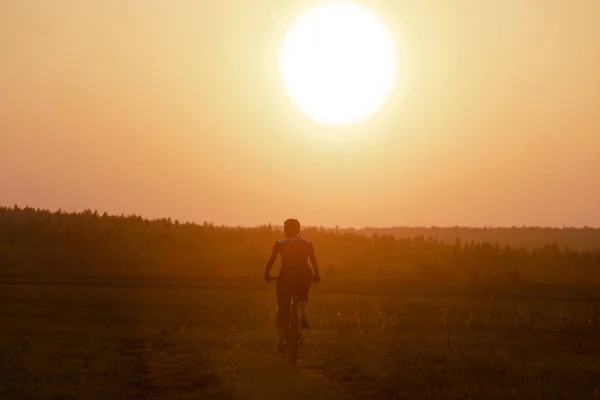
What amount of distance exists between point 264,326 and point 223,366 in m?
9.73

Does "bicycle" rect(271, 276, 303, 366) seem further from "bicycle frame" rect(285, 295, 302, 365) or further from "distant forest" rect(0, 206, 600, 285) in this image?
"distant forest" rect(0, 206, 600, 285)

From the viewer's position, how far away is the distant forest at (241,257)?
63062 mm

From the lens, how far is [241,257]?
2872 inches

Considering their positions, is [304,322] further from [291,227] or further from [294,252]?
[291,227]

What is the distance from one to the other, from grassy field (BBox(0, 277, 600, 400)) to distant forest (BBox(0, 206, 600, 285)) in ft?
78.0

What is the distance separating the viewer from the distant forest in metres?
63.1

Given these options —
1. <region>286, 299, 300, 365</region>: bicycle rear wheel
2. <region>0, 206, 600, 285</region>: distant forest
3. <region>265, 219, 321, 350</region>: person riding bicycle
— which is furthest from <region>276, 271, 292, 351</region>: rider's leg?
<region>0, 206, 600, 285</region>: distant forest

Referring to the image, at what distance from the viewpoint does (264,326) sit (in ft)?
89.4

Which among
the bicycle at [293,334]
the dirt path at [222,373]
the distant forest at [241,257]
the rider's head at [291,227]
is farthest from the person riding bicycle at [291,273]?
the distant forest at [241,257]

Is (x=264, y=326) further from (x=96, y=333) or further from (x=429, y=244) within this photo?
(x=429, y=244)

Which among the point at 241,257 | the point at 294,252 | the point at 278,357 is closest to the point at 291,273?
the point at 294,252

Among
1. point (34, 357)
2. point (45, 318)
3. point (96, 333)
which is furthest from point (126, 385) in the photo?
point (45, 318)

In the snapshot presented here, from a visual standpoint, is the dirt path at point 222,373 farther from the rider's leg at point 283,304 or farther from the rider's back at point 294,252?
the rider's back at point 294,252

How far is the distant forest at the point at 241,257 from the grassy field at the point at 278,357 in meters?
23.8
